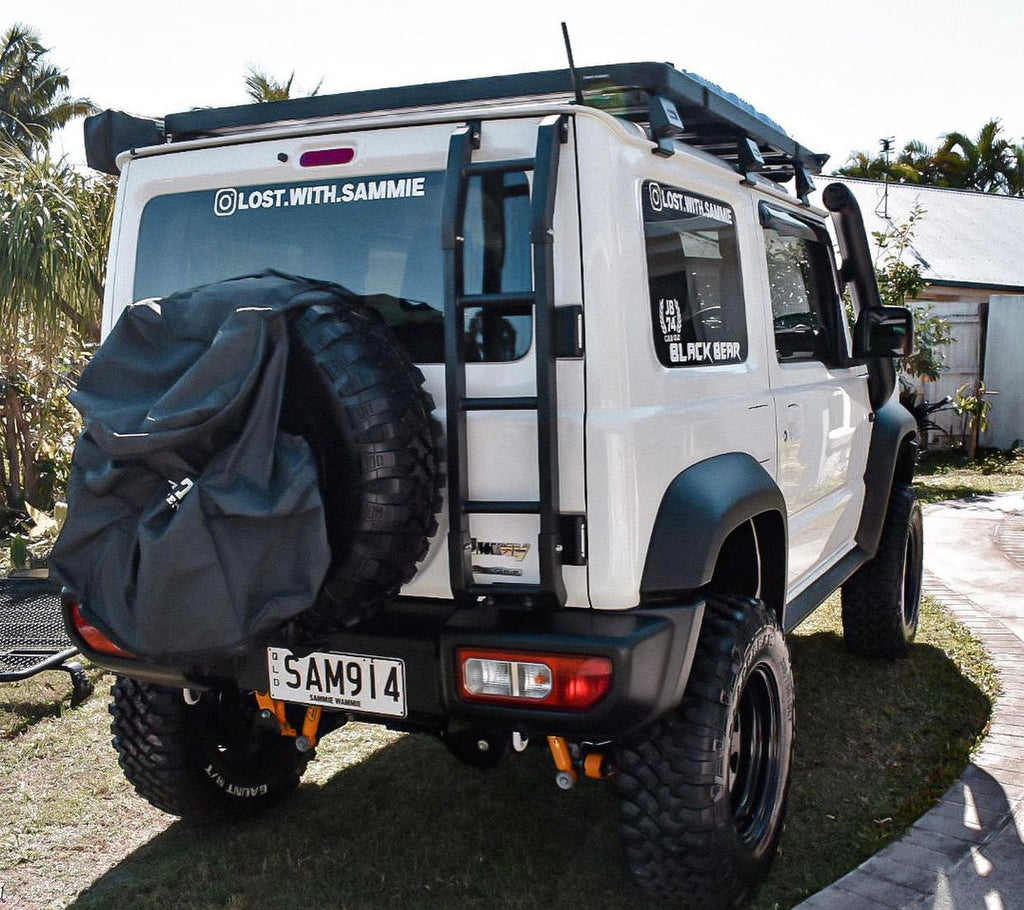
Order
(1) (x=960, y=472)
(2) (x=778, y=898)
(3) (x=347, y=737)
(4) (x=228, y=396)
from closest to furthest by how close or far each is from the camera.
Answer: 1. (4) (x=228, y=396)
2. (2) (x=778, y=898)
3. (3) (x=347, y=737)
4. (1) (x=960, y=472)

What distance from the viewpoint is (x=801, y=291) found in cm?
412

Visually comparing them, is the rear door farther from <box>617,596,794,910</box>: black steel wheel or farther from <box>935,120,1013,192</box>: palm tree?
<box>935,120,1013,192</box>: palm tree

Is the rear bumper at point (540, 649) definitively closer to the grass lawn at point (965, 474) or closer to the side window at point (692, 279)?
the side window at point (692, 279)

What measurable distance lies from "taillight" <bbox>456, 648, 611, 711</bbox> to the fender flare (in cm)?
25

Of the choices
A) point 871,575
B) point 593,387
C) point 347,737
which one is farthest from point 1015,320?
point 593,387

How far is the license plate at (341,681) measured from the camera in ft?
9.02

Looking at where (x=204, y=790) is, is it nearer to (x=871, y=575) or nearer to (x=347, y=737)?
(x=347, y=737)

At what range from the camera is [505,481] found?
8.72 feet

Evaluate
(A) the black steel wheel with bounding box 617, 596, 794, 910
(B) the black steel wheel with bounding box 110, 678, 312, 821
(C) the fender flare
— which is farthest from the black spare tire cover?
(B) the black steel wheel with bounding box 110, 678, 312, 821

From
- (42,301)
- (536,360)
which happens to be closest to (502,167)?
(536,360)

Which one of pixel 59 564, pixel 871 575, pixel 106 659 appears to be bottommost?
pixel 871 575

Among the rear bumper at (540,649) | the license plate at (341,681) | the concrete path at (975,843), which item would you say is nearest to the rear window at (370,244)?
the rear bumper at (540,649)

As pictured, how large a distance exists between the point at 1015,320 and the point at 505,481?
41.5 feet

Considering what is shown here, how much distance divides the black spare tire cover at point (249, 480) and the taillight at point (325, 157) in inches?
18.9
